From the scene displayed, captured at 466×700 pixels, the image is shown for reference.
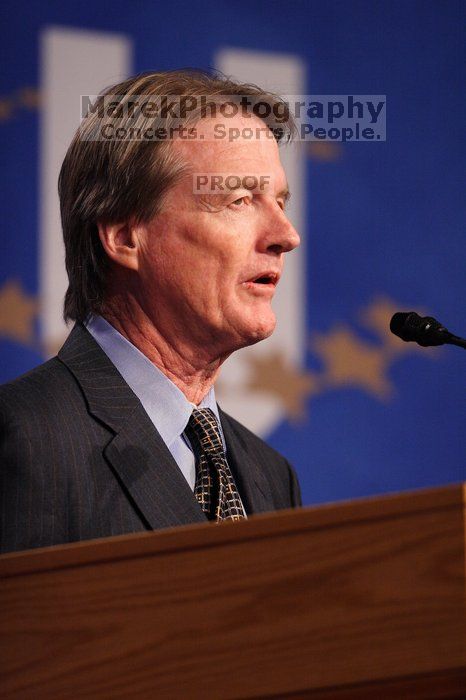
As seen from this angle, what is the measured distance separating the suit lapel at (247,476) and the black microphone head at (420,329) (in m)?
0.47

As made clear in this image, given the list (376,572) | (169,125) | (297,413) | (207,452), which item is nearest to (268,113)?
(169,125)

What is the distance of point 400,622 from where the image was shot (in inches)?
42.6

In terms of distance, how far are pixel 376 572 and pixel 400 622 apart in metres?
0.05

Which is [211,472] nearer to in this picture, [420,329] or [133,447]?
[133,447]

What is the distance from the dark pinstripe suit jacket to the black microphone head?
0.40 m

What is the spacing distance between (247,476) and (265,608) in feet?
2.93

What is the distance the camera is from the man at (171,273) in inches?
71.9

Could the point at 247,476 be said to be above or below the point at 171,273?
below

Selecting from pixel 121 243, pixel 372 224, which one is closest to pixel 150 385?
pixel 121 243

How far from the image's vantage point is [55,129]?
2607 mm

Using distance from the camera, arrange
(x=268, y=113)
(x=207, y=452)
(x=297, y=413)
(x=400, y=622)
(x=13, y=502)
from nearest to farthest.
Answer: (x=400, y=622) < (x=13, y=502) < (x=207, y=452) < (x=268, y=113) < (x=297, y=413)

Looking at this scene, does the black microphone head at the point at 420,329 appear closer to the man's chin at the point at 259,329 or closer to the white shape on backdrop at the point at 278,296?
the man's chin at the point at 259,329

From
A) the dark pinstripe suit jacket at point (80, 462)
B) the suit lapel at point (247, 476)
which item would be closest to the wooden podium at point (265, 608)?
the dark pinstripe suit jacket at point (80, 462)

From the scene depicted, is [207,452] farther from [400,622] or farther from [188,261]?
[400,622]
